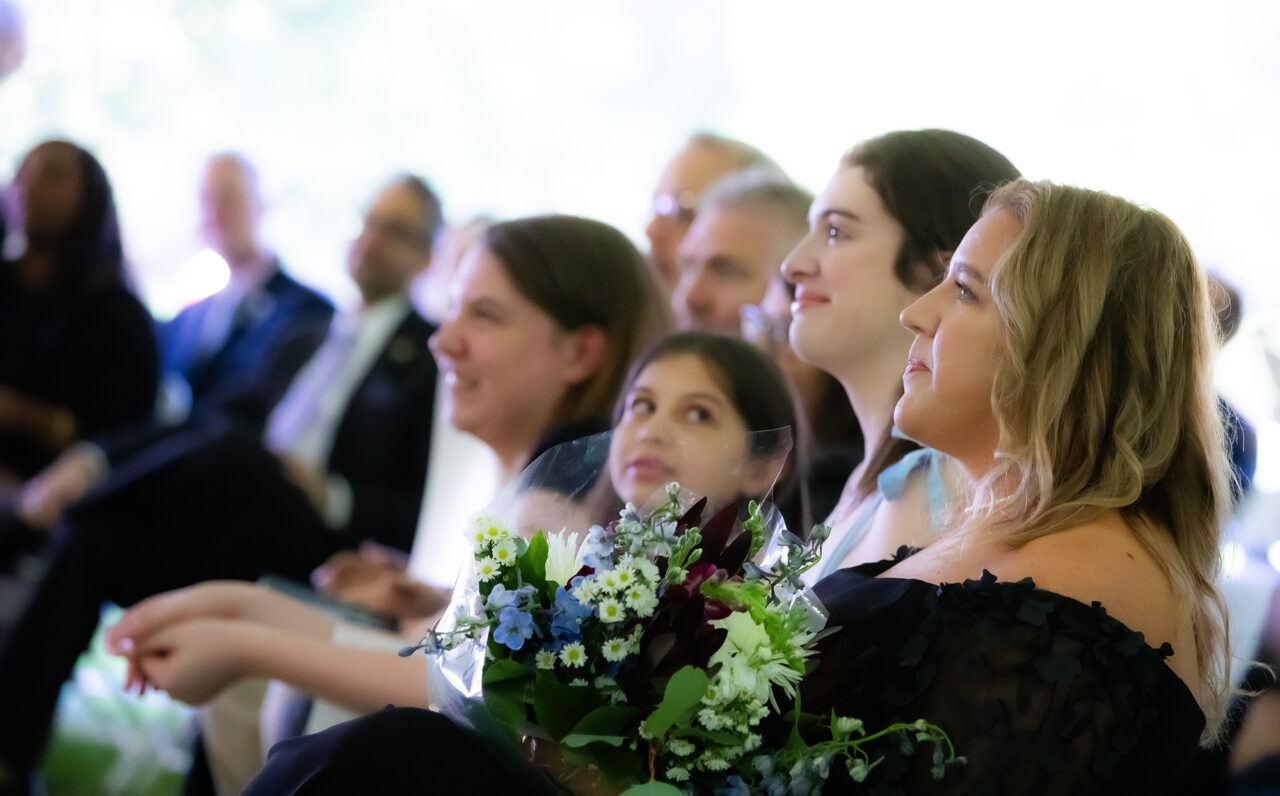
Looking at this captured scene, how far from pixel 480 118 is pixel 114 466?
104 inches

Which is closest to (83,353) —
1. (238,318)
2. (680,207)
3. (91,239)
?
(91,239)

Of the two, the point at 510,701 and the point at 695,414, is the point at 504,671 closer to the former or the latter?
the point at 510,701

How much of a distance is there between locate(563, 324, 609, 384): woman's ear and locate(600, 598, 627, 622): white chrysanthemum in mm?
1481

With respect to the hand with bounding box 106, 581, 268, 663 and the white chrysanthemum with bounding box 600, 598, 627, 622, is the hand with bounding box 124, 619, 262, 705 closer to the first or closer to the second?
the hand with bounding box 106, 581, 268, 663

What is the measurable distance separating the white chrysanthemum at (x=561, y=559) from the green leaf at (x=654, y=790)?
0.24m

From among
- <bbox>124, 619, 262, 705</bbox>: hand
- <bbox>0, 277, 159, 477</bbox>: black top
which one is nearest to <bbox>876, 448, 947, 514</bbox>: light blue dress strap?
<bbox>124, 619, 262, 705</bbox>: hand

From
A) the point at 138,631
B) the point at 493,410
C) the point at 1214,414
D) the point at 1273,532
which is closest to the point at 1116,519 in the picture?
the point at 1214,414

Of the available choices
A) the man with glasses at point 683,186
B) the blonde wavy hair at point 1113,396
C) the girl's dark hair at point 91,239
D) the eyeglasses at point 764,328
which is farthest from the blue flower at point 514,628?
the girl's dark hair at point 91,239

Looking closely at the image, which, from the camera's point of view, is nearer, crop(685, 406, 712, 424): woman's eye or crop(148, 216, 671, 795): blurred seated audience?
crop(685, 406, 712, 424): woman's eye

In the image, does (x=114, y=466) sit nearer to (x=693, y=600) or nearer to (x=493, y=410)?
(x=493, y=410)

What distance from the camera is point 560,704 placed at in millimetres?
1292

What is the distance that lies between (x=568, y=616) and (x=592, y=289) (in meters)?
1.53

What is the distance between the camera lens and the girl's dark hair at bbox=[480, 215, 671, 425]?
272 centimetres

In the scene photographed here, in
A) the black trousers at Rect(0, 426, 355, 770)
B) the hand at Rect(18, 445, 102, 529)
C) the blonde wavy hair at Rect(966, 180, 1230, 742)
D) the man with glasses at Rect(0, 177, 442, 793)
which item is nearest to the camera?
the blonde wavy hair at Rect(966, 180, 1230, 742)
